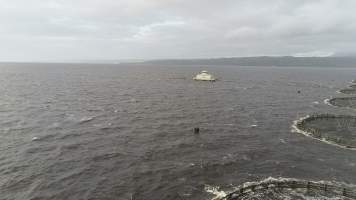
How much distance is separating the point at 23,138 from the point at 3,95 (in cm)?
7528

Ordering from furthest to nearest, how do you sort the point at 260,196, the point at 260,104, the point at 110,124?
the point at 260,104 → the point at 110,124 → the point at 260,196

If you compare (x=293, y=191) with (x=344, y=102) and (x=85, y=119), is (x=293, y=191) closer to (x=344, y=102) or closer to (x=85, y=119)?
(x=85, y=119)

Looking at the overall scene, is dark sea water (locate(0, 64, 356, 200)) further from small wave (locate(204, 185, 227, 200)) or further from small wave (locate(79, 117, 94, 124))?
small wave (locate(204, 185, 227, 200))

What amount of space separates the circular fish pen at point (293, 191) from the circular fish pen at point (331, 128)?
75.1ft

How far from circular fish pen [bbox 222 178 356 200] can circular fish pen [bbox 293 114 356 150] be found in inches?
901

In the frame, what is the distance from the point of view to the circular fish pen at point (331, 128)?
63.3 meters

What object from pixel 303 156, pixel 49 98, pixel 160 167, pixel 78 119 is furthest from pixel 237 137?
pixel 49 98

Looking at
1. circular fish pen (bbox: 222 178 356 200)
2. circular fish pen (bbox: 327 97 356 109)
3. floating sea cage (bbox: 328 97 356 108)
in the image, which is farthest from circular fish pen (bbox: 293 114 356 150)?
floating sea cage (bbox: 328 97 356 108)

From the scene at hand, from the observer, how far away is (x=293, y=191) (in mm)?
40969

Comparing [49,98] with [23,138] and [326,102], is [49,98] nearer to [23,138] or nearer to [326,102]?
[23,138]

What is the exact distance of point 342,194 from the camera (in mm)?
40062

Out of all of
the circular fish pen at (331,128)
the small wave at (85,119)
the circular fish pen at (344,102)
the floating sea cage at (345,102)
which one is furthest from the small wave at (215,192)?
the floating sea cage at (345,102)

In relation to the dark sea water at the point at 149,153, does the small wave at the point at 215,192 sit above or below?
below

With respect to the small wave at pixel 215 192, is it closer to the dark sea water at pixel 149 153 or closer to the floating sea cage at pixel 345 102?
the dark sea water at pixel 149 153
